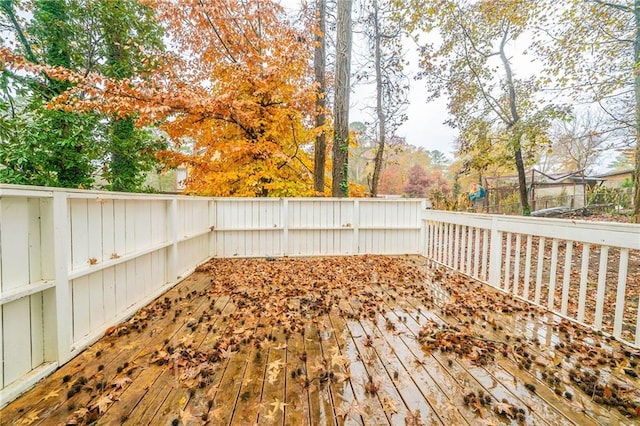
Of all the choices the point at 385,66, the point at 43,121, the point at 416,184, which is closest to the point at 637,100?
the point at 385,66

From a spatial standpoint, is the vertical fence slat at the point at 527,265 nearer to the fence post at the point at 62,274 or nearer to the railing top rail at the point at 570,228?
the railing top rail at the point at 570,228

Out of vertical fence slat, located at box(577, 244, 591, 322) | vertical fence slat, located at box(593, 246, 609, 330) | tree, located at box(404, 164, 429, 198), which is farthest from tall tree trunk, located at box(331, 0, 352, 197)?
tree, located at box(404, 164, 429, 198)

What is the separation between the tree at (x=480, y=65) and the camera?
7.08 meters

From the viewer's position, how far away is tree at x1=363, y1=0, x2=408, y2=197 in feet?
26.0

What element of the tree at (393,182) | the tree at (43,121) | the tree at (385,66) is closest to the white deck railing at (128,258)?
the tree at (43,121)

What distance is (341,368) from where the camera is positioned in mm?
1832

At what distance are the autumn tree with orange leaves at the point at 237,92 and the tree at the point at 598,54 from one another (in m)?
5.88

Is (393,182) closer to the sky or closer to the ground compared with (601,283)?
closer to the sky

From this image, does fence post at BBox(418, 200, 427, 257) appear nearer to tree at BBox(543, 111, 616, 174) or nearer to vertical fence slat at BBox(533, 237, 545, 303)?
vertical fence slat at BBox(533, 237, 545, 303)

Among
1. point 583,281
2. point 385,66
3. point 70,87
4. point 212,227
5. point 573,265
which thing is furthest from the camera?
point 385,66

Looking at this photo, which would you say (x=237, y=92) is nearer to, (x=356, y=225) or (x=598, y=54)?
(x=356, y=225)

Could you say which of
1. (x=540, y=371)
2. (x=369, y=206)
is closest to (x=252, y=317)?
(x=540, y=371)

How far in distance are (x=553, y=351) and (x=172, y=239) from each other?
13.5 feet

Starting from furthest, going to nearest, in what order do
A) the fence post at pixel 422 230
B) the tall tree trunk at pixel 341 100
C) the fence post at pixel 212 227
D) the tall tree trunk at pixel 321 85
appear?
the tall tree trunk at pixel 321 85 < the tall tree trunk at pixel 341 100 < the fence post at pixel 422 230 < the fence post at pixel 212 227
